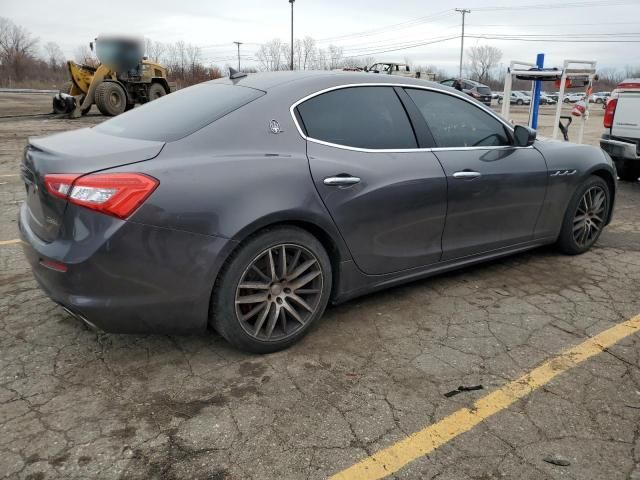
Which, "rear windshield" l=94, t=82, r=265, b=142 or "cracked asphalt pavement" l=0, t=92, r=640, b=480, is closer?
"cracked asphalt pavement" l=0, t=92, r=640, b=480

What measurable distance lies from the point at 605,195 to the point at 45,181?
4444 millimetres

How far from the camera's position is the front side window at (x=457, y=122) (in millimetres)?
3564

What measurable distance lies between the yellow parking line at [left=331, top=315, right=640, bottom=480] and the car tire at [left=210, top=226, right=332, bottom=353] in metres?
0.95

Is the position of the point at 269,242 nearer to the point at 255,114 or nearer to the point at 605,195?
the point at 255,114

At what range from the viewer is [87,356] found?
2.86m

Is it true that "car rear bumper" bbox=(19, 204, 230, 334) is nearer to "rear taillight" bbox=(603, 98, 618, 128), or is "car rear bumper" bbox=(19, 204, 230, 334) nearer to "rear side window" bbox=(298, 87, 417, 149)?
"rear side window" bbox=(298, 87, 417, 149)

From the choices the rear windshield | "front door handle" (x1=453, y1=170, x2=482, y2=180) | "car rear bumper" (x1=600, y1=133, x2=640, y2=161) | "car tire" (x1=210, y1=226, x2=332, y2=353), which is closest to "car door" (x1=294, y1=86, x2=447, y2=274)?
"front door handle" (x1=453, y1=170, x2=482, y2=180)

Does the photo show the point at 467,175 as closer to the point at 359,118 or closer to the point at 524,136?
the point at 524,136

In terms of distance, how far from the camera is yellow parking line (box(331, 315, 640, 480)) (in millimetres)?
2092

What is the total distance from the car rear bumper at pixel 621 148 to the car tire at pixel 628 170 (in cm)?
43

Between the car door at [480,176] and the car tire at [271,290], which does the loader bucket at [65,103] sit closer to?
the car door at [480,176]

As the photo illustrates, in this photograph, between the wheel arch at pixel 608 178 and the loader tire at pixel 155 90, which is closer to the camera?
the wheel arch at pixel 608 178

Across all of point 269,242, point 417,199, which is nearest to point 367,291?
point 417,199

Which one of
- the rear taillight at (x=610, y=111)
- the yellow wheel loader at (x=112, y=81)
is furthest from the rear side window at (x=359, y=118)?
the yellow wheel loader at (x=112, y=81)
